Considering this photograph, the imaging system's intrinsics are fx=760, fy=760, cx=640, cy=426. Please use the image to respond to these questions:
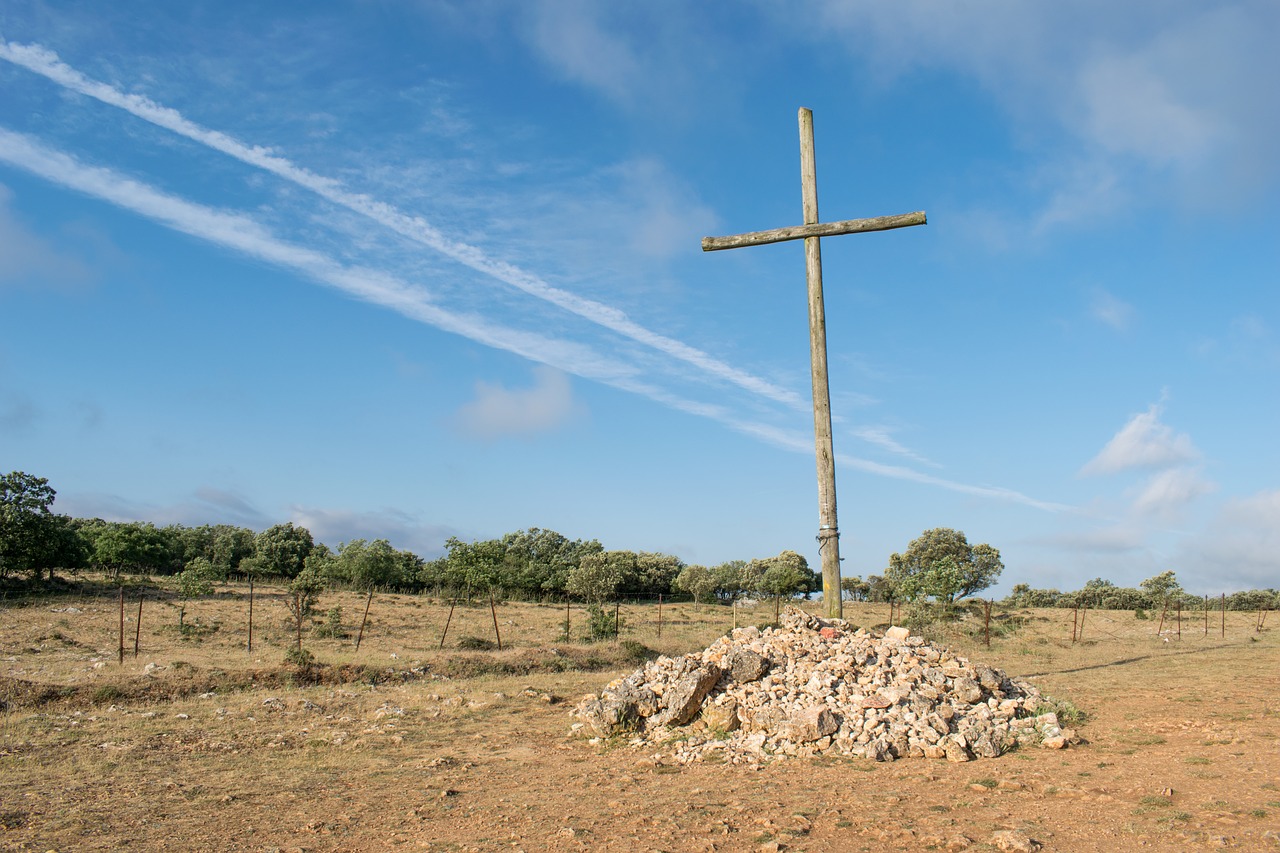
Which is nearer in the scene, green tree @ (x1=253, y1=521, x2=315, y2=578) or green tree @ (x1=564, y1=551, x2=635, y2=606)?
green tree @ (x1=564, y1=551, x2=635, y2=606)

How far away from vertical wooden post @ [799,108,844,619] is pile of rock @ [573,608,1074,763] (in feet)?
2.63

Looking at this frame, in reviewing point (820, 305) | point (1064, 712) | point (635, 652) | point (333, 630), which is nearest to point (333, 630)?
point (333, 630)

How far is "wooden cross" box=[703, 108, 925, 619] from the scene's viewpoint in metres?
11.7

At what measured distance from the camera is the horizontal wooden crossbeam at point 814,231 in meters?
11.7

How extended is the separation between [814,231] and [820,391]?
8.49 ft

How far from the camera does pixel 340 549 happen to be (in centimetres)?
5719

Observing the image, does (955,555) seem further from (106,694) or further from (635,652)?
(106,694)

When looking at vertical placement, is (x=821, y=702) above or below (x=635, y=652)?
above

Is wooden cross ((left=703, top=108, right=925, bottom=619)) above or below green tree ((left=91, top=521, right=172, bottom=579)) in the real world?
above

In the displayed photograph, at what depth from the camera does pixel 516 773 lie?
30.0ft

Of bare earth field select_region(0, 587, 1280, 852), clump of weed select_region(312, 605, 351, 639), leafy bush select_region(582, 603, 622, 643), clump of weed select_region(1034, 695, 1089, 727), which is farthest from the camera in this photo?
clump of weed select_region(312, 605, 351, 639)

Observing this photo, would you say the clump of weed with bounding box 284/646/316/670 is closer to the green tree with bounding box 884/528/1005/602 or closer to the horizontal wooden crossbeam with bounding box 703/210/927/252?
the horizontal wooden crossbeam with bounding box 703/210/927/252

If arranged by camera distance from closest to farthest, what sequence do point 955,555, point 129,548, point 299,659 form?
point 299,659, point 129,548, point 955,555

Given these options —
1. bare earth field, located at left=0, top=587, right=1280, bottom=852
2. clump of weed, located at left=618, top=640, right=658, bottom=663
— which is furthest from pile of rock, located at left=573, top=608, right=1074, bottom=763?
clump of weed, located at left=618, top=640, right=658, bottom=663
